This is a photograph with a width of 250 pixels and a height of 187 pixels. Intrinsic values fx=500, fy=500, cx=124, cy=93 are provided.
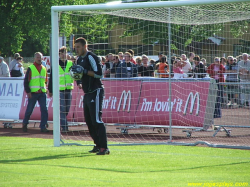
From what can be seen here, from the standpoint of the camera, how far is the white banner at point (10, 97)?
16.6 m

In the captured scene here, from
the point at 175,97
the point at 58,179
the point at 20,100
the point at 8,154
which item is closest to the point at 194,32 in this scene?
Answer: the point at 175,97

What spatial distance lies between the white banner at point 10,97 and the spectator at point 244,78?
7117 mm

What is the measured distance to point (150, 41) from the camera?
1702 cm

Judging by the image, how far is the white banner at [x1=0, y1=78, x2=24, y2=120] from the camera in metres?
16.6

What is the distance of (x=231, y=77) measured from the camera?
1661 centimetres

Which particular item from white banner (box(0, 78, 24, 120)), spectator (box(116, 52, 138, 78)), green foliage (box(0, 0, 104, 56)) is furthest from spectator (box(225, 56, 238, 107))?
green foliage (box(0, 0, 104, 56))

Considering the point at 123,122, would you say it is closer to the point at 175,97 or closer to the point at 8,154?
the point at 175,97

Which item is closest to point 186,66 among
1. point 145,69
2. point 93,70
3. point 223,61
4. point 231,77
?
point 145,69

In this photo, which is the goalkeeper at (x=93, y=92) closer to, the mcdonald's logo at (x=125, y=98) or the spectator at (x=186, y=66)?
the mcdonald's logo at (x=125, y=98)

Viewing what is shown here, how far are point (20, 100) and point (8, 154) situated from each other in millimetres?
6795

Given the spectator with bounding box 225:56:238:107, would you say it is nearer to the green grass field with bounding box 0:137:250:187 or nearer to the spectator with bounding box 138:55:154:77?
the spectator with bounding box 138:55:154:77

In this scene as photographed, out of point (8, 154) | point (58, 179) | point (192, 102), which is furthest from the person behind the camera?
point (192, 102)

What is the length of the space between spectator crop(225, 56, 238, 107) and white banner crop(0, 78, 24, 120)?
6805mm

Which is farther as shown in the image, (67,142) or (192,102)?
(192,102)
